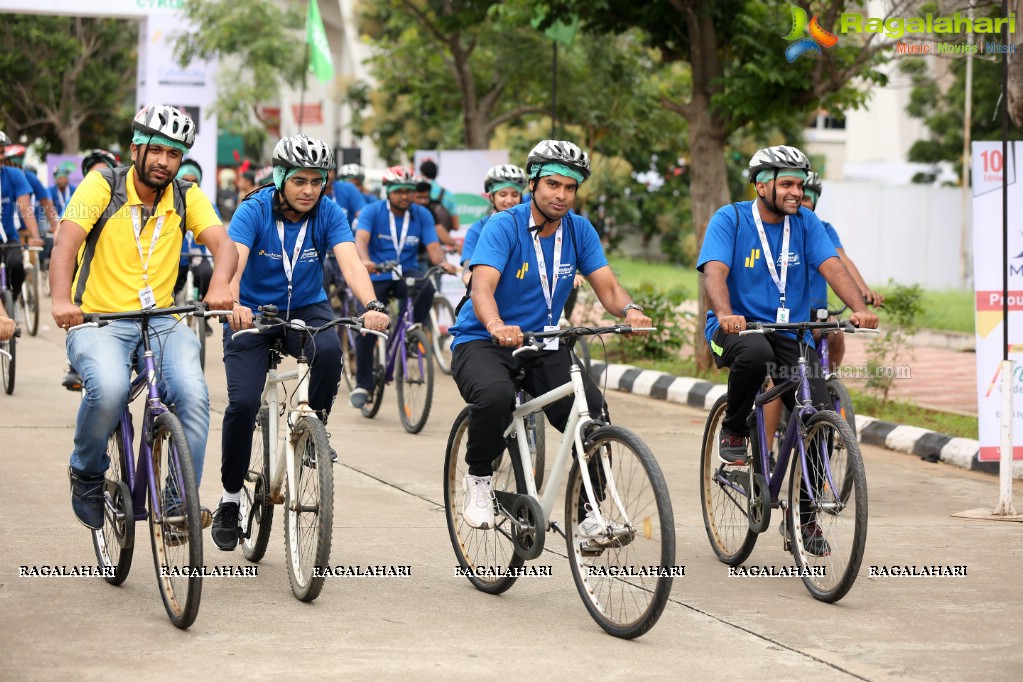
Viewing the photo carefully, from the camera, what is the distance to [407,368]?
11.2 meters

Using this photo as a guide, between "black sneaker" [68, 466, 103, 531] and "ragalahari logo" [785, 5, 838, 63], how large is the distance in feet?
26.6

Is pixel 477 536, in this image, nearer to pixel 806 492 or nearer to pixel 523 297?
pixel 523 297

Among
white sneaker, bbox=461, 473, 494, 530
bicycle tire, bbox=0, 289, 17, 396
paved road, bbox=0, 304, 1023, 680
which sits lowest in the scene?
paved road, bbox=0, 304, 1023, 680

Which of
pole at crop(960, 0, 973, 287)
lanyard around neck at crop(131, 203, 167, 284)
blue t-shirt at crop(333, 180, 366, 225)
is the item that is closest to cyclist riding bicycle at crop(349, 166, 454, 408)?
blue t-shirt at crop(333, 180, 366, 225)

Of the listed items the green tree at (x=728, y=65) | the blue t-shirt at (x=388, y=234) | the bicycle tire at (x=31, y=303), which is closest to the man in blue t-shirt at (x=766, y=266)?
the blue t-shirt at (x=388, y=234)

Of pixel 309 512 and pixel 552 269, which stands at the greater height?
pixel 552 269

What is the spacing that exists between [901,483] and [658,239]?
29.7 metres

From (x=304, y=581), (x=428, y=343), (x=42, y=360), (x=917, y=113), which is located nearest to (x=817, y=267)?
(x=304, y=581)

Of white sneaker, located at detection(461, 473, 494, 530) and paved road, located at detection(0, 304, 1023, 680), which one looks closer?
paved road, located at detection(0, 304, 1023, 680)

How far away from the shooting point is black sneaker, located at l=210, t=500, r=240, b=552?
21.3ft

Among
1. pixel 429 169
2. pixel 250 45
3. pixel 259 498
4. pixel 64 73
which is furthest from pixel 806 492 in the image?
pixel 64 73

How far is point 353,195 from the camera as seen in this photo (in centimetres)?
1431

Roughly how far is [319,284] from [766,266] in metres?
2.03

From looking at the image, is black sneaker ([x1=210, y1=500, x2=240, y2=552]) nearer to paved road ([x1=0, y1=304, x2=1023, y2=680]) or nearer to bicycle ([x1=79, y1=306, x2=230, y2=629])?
paved road ([x1=0, y1=304, x2=1023, y2=680])
